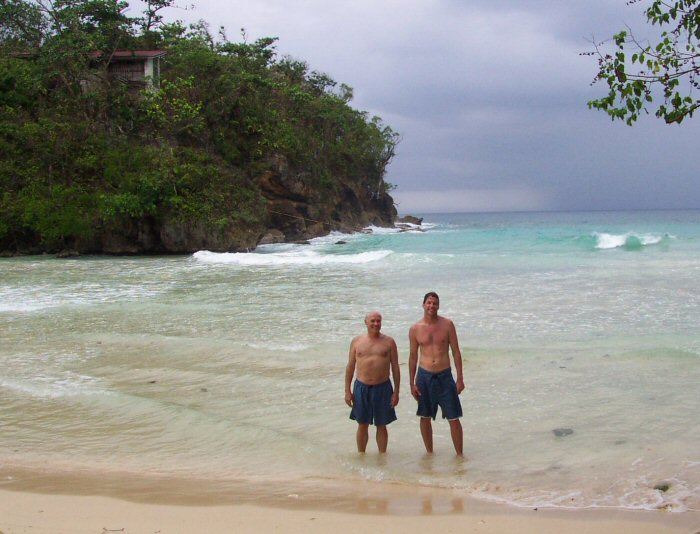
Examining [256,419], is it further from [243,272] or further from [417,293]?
[243,272]

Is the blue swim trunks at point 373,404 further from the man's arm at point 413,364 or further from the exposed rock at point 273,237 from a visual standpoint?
the exposed rock at point 273,237

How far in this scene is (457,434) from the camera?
Result: 5492 mm

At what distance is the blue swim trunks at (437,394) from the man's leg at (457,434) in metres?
0.08

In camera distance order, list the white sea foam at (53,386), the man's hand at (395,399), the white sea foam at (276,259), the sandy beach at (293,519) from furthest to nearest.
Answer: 1. the white sea foam at (276,259)
2. the white sea foam at (53,386)
3. the man's hand at (395,399)
4. the sandy beach at (293,519)

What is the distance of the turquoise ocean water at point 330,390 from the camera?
520cm

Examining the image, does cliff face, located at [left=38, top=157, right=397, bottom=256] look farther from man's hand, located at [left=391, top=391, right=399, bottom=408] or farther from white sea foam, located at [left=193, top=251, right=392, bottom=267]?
man's hand, located at [left=391, top=391, right=399, bottom=408]

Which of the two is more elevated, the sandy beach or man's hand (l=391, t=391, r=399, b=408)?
man's hand (l=391, t=391, r=399, b=408)

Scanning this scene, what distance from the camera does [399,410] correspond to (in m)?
6.89

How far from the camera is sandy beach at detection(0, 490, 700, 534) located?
4082 millimetres

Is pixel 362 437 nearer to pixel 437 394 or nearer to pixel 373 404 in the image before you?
pixel 373 404

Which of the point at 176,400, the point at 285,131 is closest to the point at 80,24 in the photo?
the point at 285,131

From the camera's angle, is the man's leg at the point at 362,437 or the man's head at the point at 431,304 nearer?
the man's head at the point at 431,304

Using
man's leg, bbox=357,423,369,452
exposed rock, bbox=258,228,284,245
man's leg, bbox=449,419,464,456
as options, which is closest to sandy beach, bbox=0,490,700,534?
man's leg, bbox=449,419,464,456

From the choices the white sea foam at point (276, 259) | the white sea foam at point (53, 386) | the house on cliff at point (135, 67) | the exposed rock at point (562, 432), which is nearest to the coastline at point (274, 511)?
the exposed rock at point (562, 432)
